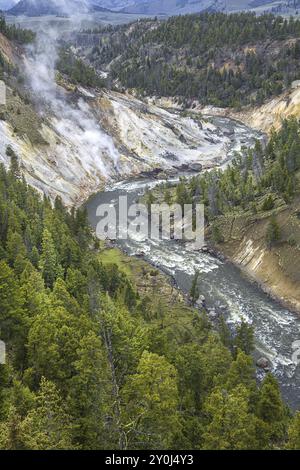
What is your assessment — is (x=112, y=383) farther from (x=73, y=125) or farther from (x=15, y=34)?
(x=15, y=34)

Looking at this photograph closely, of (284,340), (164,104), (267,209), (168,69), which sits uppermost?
(168,69)

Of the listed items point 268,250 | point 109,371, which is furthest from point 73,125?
point 109,371

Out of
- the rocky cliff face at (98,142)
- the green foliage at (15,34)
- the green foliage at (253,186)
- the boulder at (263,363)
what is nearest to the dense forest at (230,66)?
the rocky cliff face at (98,142)

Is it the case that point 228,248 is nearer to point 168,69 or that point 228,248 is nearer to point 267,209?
point 267,209

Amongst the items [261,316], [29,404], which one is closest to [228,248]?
[261,316]

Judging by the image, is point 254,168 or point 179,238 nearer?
point 179,238

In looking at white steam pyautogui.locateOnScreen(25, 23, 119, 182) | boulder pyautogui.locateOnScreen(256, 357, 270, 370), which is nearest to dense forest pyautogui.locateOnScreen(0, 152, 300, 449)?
boulder pyautogui.locateOnScreen(256, 357, 270, 370)

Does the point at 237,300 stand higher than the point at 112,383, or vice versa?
the point at 112,383
